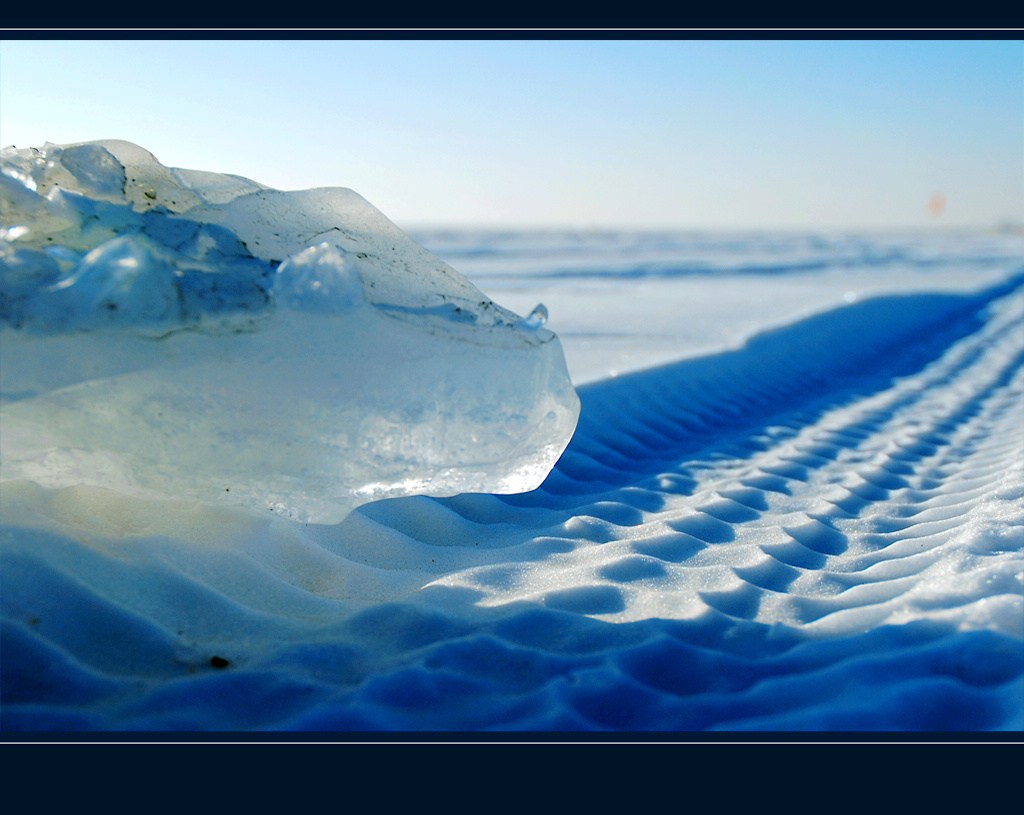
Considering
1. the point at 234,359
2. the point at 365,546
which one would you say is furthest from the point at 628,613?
the point at 234,359

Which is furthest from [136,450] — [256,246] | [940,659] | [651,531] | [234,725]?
[940,659]

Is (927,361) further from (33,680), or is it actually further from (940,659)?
(33,680)

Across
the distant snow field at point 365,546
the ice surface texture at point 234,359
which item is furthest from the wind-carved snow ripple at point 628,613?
the ice surface texture at point 234,359

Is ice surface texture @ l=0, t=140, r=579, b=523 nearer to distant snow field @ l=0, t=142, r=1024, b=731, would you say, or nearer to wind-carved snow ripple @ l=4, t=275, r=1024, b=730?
distant snow field @ l=0, t=142, r=1024, b=731

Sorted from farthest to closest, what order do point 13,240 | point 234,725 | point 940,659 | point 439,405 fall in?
point 439,405, point 13,240, point 940,659, point 234,725

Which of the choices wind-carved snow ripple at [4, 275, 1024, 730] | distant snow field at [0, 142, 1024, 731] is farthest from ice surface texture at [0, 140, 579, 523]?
wind-carved snow ripple at [4, 275, 1024, 730]

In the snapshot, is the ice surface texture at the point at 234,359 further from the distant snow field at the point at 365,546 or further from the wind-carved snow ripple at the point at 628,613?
the wind-carved snow ripple at the point at 628,613
